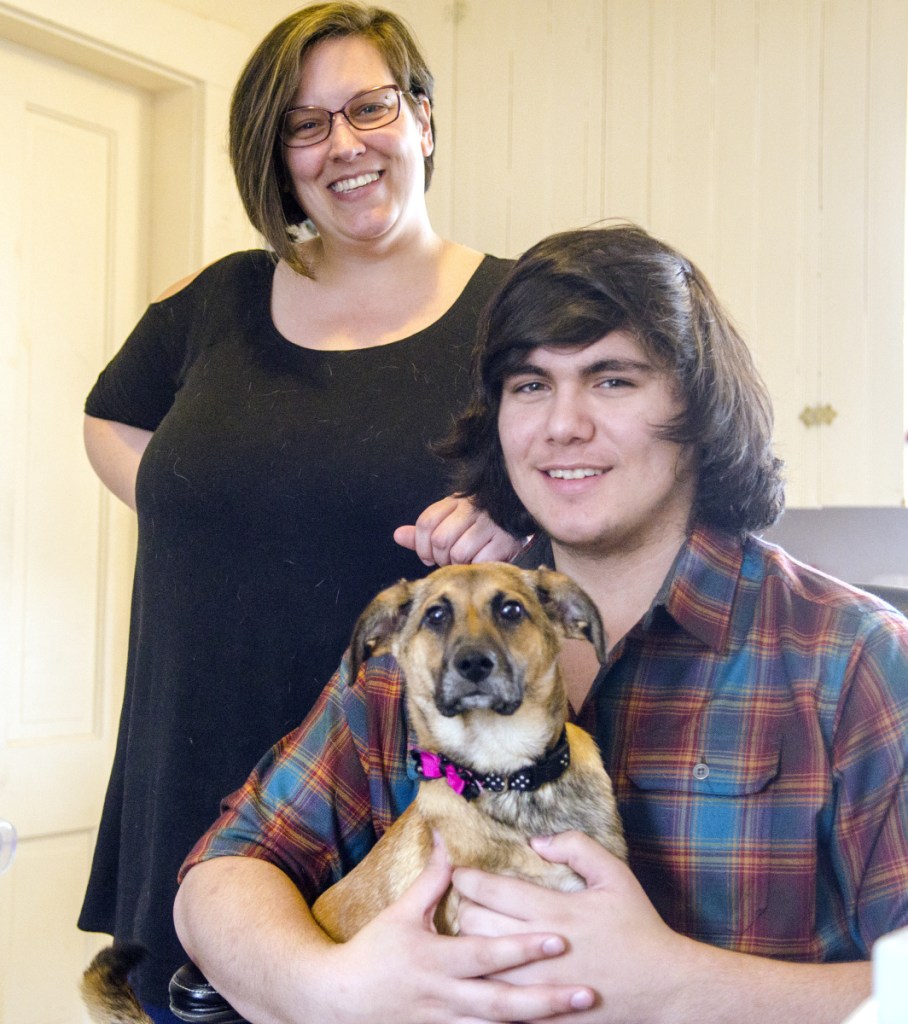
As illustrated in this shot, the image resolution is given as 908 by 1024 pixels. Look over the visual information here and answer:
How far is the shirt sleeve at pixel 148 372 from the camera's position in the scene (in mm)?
1691

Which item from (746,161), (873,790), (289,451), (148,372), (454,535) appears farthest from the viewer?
(746,161)

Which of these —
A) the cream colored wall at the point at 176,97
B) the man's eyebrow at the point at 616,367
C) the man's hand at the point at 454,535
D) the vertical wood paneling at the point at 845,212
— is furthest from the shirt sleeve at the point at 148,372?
the vertical wood paneling at the point at 845,212

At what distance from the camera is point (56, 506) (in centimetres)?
268

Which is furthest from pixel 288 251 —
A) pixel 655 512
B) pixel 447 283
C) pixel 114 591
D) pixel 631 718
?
pixel 114 591

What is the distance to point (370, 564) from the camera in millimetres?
1438

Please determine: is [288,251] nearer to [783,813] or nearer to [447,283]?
[447,283]

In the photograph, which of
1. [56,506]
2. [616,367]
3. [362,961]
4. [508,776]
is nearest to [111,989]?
[362,961]

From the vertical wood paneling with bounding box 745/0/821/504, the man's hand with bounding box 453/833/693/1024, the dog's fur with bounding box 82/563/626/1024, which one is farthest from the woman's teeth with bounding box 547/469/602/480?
the vertical wood paneling with bounding box 745/0/821/504

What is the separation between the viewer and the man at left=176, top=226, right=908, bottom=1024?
3.03ft

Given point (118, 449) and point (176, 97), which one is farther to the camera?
point (176, 97)

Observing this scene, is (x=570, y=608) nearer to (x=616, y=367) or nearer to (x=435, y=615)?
(x=435, y=615)

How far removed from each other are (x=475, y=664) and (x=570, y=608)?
4.8 inches

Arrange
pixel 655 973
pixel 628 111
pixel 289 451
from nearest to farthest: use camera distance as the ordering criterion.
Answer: pixel 655 973
pixel 289 451
pixel 628 111

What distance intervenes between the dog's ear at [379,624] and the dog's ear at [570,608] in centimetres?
15
